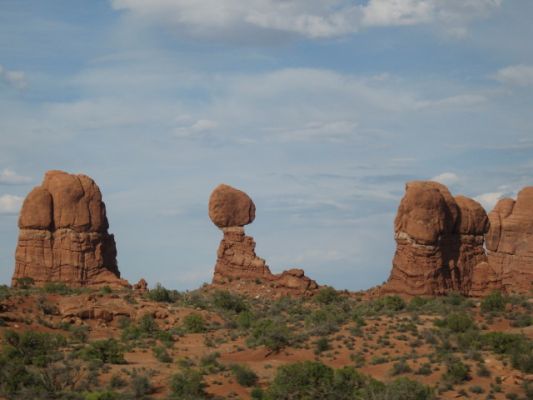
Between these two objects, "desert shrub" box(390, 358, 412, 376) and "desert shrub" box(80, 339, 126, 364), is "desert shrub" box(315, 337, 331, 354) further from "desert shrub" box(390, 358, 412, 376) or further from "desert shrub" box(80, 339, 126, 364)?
"desert shrub" box(80, 339, 126, 364)

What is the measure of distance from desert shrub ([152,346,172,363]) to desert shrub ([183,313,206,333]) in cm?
683

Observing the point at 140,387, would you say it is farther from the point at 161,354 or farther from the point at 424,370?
the point at 424,370

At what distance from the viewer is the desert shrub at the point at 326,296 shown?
76.8 meters

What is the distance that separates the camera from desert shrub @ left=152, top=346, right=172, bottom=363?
181 feet

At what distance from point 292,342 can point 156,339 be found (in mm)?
8410

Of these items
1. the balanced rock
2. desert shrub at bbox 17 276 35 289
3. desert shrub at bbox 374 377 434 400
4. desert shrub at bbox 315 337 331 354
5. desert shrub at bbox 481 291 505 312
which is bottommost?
desert shrub at bbox 374 377 434 400

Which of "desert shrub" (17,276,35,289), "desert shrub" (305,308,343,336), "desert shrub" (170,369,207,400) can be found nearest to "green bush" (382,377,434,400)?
"desert shrub" (170,369,207,400)

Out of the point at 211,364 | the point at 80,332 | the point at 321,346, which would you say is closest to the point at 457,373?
the point at 321,346

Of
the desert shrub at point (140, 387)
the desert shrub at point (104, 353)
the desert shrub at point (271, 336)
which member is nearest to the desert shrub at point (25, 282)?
the desert shrub at point (271, 336)

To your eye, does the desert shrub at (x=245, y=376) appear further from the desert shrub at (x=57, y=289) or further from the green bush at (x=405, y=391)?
Answer: the desert shrub at (x=57, y=289)

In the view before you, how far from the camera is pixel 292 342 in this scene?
191ft

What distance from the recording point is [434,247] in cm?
7519

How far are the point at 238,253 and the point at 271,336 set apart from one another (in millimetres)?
25308

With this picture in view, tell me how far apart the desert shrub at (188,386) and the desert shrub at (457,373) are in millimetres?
11185
